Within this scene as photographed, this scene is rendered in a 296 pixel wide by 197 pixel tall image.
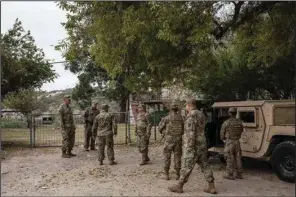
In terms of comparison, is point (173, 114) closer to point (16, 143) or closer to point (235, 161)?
point (235, 161)

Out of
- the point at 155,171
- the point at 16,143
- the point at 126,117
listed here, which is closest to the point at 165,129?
the point at 155,171

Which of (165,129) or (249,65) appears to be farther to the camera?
(249,65)

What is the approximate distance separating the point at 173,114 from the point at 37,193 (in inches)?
144

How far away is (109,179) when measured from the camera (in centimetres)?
1116

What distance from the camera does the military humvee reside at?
34.3ft

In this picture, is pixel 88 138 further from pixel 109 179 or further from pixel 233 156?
pixel 233 156

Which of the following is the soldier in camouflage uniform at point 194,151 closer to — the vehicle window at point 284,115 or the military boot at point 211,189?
the military boot at point 211,189

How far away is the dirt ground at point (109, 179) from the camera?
9.60 m

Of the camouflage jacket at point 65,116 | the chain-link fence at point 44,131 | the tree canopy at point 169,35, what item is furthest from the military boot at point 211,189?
the chain-link fence at point 44,131

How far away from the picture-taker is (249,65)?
64.8 ft

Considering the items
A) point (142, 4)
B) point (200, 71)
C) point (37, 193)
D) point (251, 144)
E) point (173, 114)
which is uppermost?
point (142, 4)

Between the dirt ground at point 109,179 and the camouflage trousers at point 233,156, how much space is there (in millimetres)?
326

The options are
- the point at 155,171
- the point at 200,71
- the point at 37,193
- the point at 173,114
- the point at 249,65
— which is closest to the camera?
the point at 37,193

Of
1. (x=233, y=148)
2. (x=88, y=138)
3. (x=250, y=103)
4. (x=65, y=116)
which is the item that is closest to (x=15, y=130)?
(x=88, y=138)
